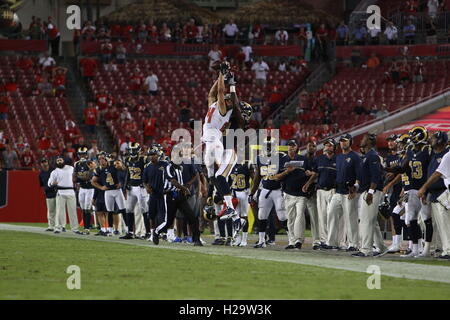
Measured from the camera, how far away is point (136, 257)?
48.1ft

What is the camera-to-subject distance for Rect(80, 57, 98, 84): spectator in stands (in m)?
37.2

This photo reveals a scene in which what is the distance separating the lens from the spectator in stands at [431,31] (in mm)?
37188

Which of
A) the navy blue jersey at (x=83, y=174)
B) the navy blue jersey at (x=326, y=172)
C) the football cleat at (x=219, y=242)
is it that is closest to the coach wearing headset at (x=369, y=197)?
the navy blue jersey at (x=326, y=172)

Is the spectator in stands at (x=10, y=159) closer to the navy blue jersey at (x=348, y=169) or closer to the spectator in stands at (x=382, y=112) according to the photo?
the spectator in stands at (x=382, y=112)

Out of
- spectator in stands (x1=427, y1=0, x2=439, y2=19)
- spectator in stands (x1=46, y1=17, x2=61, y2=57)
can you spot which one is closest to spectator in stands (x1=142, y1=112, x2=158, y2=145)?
spectator in stands (x1=46, y1=17, x2=61, y2=57)

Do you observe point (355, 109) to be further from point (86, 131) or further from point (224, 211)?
point (224, 211)

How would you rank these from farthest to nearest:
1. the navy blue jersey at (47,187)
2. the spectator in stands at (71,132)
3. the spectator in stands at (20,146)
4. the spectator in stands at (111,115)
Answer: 1. the spectator in stands at (111,115)
2. the spectator in stands at (71,132)
3. the spectator in stands at (20,146)
4. the navy blue jersey at (47,187)

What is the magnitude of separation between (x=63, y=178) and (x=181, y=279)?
12719 mm

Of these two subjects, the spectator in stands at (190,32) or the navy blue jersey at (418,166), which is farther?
the spectator in stands at (190,32)

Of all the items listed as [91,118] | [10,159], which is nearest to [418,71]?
[91,118]

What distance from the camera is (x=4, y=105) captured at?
1331 inches

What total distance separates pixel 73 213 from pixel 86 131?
35.9 ft

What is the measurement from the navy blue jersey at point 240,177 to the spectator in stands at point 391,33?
2061 cm

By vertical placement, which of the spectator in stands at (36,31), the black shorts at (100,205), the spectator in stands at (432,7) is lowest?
the black shorts at (100,205)
